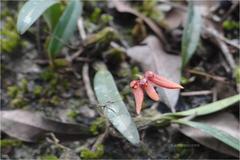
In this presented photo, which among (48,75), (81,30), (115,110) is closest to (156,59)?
(81,30)

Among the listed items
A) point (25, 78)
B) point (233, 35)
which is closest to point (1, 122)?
point (25, 78)

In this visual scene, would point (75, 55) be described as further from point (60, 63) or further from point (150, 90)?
point (150, 90)

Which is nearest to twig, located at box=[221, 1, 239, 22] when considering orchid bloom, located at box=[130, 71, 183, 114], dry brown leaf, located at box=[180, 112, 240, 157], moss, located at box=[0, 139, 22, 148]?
dry brown leaf, located at box=[180, 112, 240, 157]

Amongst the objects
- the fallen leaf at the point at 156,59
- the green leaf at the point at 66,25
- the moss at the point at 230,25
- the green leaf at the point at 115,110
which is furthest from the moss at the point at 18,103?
the moss at the point at 230,25

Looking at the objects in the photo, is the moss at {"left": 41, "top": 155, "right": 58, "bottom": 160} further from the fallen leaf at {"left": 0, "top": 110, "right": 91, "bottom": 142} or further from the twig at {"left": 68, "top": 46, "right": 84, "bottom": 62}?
the twig at {"left": 68, "top": 46, "right": 84, "bottom": 62}

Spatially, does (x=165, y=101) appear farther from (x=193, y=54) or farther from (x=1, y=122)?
(x=1, y=122)

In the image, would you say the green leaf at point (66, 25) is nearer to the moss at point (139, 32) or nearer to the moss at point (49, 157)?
the moss at point (139, 32)
